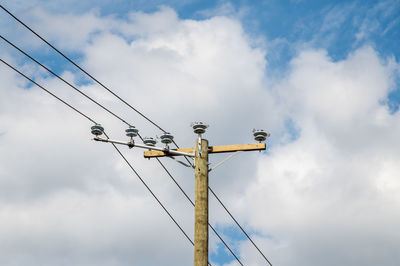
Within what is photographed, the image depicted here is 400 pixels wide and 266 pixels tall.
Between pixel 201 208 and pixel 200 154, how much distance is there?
1329 millimetres

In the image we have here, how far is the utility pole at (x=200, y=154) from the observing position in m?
11.3

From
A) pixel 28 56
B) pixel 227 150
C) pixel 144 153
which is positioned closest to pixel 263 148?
pixel 227 150

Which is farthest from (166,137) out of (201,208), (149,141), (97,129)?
(201,208)

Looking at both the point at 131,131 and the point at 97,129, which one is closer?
the point at 97,129

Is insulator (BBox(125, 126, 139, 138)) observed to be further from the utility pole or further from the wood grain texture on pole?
the wood grain texture on pole

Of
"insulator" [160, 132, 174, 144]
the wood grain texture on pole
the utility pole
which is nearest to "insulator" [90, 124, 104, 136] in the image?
the utility pole

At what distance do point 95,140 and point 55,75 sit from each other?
1.80 m

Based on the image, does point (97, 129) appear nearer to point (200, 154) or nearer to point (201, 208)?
point (200, 154)

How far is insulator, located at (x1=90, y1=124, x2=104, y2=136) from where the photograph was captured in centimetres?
1255

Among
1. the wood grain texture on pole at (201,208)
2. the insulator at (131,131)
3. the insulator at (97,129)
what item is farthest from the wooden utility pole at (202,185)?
the insulator at (97,129)

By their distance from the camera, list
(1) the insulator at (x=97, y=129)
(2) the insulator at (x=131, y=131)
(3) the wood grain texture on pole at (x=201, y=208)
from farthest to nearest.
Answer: (2) the insulator at (x=131, y=131)
(1) the insulator at (x=97, y=129)
(3) the wood grain texture on pole at (x=201, y=208)

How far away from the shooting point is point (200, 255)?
11109 mm

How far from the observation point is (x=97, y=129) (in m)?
12.6

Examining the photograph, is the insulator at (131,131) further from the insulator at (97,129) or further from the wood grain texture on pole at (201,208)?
the wood grain texture on pole at (201,208)
